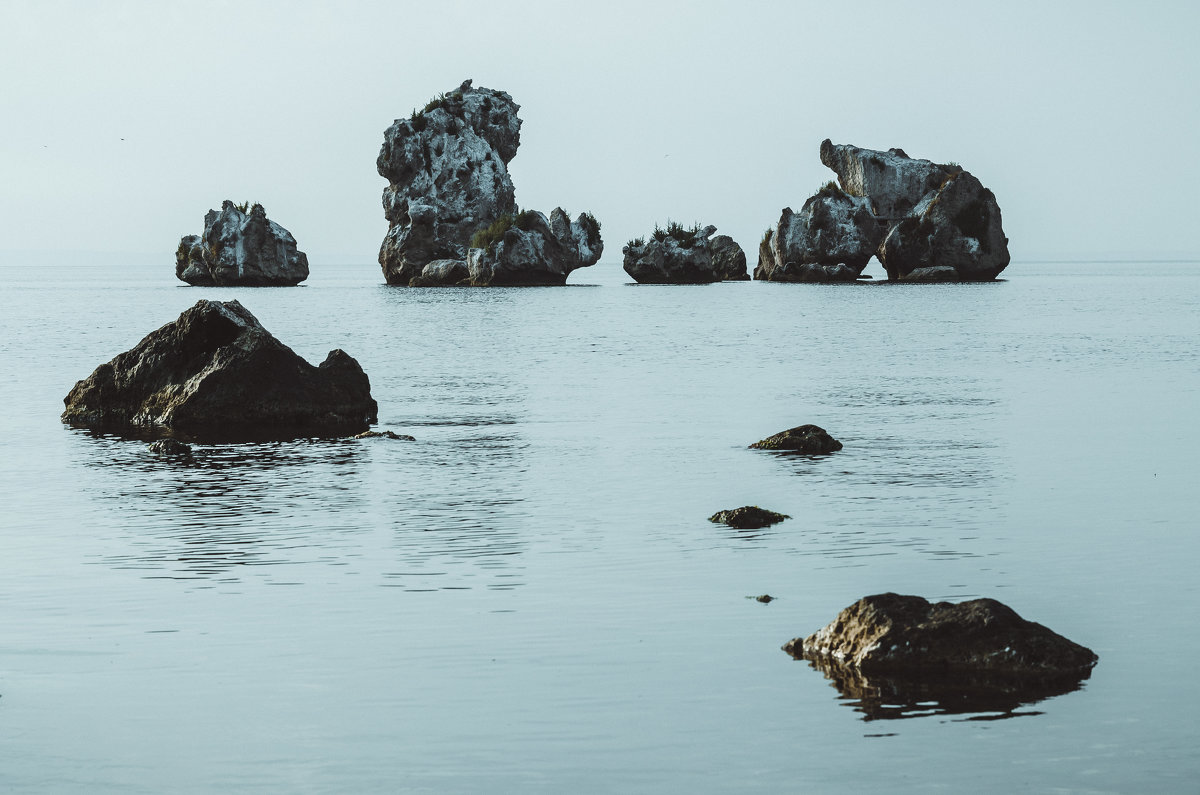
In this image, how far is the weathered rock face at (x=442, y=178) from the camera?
135 m

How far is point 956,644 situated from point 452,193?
128m

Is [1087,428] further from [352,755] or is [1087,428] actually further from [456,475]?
[352,755]

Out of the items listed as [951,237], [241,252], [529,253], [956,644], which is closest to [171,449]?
[956,644]

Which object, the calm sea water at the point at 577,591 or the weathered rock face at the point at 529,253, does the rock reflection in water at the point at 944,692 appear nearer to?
the calm sea water at the point at 577,591

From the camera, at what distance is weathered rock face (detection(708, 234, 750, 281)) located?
508ft

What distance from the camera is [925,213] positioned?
4707 inches

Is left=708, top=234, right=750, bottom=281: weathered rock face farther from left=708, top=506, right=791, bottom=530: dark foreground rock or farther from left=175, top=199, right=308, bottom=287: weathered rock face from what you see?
left=708, top=506, right=791, bottom=530: dark foreground rock

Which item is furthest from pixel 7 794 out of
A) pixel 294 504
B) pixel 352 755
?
pixel 294 504

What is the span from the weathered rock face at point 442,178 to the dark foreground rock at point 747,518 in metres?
119

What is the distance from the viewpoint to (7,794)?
8141 millimetres

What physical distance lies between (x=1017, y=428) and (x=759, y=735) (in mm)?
19491

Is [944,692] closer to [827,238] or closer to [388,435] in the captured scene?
[388,435]

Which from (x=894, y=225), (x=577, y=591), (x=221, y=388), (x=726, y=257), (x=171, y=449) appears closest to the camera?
(x=577, y=591)

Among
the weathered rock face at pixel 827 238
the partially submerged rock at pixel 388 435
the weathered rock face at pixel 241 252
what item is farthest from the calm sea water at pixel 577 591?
the weathered rock face at pixel 241 252
